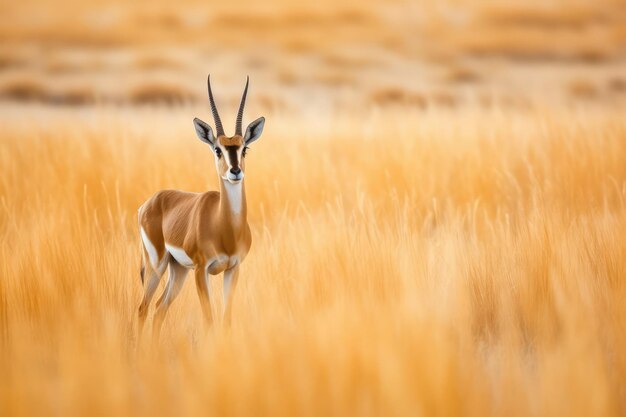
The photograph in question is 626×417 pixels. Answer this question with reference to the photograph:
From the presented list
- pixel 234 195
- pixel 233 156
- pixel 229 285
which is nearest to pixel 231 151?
pixel 233 156

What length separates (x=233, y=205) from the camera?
304 cm

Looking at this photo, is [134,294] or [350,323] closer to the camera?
[350,323]

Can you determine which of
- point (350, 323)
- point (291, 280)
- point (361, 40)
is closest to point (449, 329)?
point (350, 323)

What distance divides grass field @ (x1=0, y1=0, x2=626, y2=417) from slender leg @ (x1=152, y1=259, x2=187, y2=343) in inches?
4.0

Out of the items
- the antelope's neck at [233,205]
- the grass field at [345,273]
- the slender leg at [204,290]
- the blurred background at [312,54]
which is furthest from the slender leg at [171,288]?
the blurred background at [312,54]

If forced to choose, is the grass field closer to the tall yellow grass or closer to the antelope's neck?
the tall yellow grass

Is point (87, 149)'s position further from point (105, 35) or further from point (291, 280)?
point (105, 35)

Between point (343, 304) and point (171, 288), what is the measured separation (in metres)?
1.03

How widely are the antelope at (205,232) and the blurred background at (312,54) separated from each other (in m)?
9.16

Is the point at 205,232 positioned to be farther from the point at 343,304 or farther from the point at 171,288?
the point at 343,304

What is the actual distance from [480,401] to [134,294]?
1.90m

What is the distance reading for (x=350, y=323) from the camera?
248 cm

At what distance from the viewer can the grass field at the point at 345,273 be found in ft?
7.34

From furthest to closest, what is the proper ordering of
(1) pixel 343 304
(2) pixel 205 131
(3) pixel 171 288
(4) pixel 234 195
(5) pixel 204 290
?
(3) pixel 171 288 < (2) pixel 205 131 < (4) pixel 234 195 < (5) pixel 204 290 < (1) pixel 343 304
